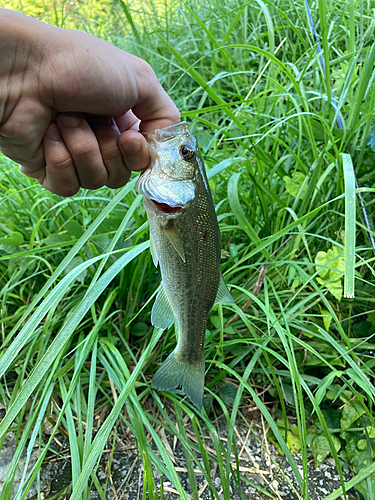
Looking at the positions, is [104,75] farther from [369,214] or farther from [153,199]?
[369,214]

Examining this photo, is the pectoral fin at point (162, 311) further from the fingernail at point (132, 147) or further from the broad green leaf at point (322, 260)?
the broad green leaf at point (322, 260)

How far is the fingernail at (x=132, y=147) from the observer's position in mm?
1325

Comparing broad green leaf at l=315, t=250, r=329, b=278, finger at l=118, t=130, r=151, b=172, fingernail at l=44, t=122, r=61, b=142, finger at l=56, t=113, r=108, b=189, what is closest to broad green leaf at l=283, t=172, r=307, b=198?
broad green leaf at l=315, t=250, r=329, b=278

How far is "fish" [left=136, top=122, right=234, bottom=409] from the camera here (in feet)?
4.18

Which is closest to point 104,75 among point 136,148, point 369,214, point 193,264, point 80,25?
point 136,148

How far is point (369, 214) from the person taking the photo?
7.33 ft

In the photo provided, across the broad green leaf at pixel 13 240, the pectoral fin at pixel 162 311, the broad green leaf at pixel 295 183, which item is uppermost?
the broad green leaf at pixel 295 183

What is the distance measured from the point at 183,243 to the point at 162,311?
30 centimetres

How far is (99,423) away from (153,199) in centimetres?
134

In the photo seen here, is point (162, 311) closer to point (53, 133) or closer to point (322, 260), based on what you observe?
point (53, 133)

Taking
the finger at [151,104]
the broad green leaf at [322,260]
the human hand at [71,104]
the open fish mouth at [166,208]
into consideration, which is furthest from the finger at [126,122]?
the broad green leaf at [322,260]

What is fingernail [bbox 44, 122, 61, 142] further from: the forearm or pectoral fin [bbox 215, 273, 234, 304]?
pectoral fin [bbox 215, 273, 234, 304]

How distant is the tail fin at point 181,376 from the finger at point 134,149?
764 millimetres

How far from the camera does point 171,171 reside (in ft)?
4.31
